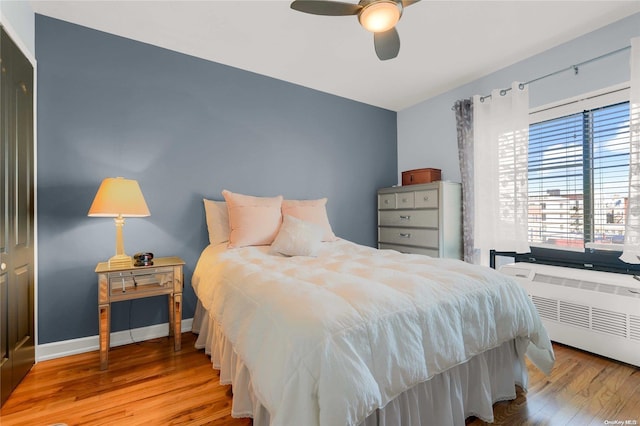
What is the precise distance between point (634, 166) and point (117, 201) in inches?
143

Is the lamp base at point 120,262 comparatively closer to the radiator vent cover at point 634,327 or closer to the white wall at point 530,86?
the white wall at point 530,86

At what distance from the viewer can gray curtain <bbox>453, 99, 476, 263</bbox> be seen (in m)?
3.18

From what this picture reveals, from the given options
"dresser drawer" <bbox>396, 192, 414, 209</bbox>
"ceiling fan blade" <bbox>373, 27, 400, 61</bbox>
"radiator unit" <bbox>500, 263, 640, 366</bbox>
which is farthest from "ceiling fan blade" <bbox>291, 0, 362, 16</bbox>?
"radiator unit" <bbox>500, 263, 640, 366</bbox>

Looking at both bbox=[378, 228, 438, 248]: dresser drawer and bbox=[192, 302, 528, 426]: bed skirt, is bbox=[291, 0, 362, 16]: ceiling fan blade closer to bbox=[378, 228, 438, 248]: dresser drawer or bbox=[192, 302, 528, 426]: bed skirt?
bbox=[192, 302, 528, 426]: bed skirt

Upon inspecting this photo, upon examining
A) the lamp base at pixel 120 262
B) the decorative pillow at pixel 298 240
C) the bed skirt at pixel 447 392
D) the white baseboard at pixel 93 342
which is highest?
the decorative pillow at pixel 298 240

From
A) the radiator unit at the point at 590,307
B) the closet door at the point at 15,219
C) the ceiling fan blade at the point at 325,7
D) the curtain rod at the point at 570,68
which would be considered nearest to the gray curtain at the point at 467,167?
the curtain rod at the point at 570,68

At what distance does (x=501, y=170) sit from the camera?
114 inches

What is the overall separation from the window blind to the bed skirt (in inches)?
58.7

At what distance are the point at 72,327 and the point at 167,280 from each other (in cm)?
84

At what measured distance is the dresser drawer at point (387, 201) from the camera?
3.74 metres

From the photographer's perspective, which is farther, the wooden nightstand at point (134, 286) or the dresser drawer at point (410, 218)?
the dresser drawer at point (410, 218)

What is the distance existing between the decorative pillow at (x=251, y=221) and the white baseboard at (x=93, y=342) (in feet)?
3.24

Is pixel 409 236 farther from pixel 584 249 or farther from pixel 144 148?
pixel 144 148

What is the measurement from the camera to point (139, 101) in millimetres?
2545
